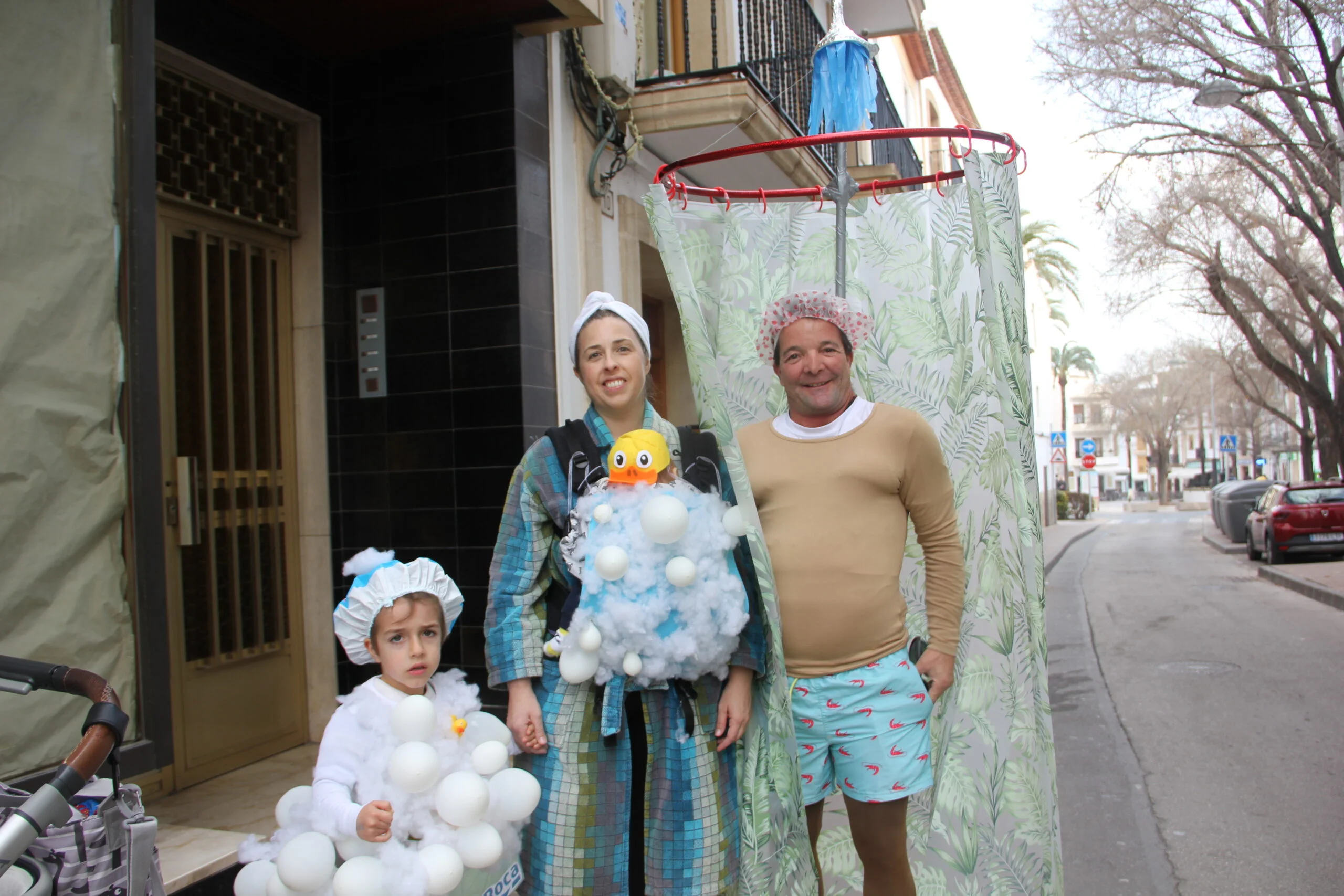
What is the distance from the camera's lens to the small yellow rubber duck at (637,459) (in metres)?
2.21

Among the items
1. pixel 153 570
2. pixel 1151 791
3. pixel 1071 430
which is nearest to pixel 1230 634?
pixel 1151 791

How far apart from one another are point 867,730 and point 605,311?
4.08ft

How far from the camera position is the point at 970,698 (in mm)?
2920

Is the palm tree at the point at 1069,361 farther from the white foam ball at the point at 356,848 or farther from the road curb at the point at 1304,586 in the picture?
the white foam ball at the point at 356,848

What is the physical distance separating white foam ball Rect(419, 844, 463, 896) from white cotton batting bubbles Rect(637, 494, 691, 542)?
0.69 metres

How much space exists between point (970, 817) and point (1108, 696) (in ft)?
14.9

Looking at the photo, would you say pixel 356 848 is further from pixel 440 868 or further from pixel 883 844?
pixel 883 844

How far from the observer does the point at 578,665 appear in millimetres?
2121

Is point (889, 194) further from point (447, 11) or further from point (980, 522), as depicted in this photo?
point (447, 11)

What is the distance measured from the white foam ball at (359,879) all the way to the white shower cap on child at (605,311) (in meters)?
1.21

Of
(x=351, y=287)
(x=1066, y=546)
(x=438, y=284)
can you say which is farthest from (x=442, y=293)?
(x=1066, y=546)

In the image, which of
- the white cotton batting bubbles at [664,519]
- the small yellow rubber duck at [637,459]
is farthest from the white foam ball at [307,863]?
the small yellow rubber duck at [637,459]

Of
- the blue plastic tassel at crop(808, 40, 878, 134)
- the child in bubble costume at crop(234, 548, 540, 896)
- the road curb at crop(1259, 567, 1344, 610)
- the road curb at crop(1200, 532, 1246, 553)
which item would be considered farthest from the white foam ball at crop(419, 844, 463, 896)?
the road curb at crop(1200, 532, 1246, 553)

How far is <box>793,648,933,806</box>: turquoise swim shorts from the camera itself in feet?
7.77
